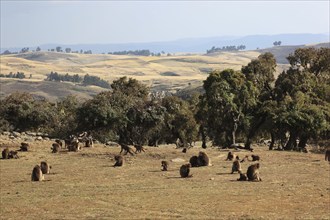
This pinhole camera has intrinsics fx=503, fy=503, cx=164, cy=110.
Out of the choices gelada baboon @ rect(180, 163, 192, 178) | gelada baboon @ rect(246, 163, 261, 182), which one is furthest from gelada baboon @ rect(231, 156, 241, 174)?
gelada baboon @ rect(180, 163, 192, 178)

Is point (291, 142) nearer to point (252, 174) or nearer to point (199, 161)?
point (199, 161)

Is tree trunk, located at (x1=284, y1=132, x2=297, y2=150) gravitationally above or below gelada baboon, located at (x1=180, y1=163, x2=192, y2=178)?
below

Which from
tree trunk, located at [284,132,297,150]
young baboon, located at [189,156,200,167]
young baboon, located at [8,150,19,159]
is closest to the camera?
young baboon, located at [189,156,200,167]

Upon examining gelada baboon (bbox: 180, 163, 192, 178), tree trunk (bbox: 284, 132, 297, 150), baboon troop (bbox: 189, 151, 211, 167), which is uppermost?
gelada baboon (bbox: 180, 163, 192, 178)

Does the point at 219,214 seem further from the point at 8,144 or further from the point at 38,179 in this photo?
the point at 8,144

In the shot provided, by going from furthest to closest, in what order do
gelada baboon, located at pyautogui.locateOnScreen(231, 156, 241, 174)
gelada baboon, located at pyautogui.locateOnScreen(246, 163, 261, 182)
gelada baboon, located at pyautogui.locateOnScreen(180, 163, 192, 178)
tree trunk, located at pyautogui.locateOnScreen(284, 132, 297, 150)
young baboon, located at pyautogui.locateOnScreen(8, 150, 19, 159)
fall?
1. tree trunk, located at pyautogui.locateOnScreen(284, 132, 297, 150)
2. young baboon, located at pyautogui.locateOnScreen(8, 150, 19, 159)
3. gelada baboon, located at pyautogui.locateOnScreen(231, 156, 241, 174)
4. gelada baboon, located at pyautogui.locateOnScreen(180, 163, 192, 178)
5. gelada baboon, located at pyautogui.locateOnScreen(246, 163, 261, 182)

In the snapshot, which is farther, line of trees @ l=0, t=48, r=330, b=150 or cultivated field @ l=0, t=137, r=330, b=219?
line of trees @ l=0, t=48, r=330, b=150

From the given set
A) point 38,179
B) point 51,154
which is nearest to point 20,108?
point 51,154

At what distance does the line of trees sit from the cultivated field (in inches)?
642

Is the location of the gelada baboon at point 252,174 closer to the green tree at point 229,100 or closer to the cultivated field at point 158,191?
the cultivated field at point 158,191

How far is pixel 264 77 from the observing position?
63.3 metres

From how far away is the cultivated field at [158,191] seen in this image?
2195cm

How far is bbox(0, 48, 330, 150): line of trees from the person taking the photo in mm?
56438

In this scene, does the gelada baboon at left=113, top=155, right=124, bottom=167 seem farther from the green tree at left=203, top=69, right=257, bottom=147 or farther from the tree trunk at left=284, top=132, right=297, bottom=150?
the tree trunk at left=284, top=132, right=297, bottom=150
